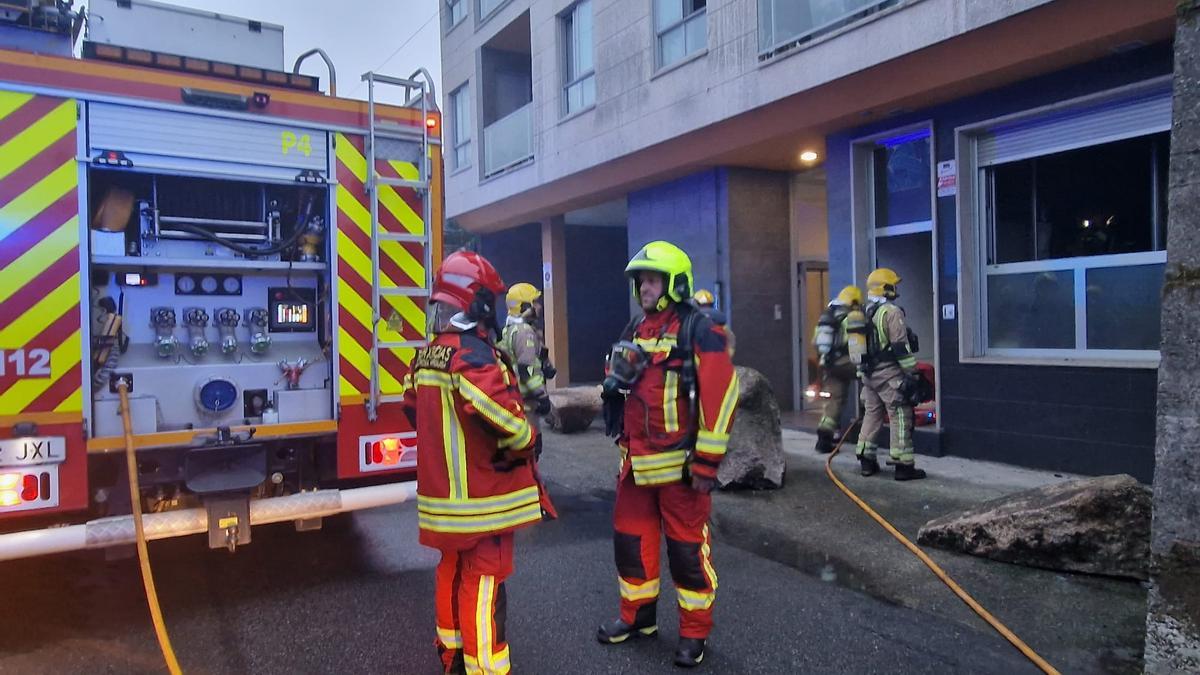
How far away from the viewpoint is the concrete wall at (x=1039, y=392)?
6.50 m

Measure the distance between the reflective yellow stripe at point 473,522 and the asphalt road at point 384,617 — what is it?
0.78 meters

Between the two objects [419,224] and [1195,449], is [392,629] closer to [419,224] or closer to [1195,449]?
[419,224]

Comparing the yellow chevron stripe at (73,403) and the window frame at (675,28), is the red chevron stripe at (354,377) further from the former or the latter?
the window frame at (675,28)

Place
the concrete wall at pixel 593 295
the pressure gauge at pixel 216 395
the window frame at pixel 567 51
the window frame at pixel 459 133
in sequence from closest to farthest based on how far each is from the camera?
the pressure gauge at pixel 216 395
the window frame at pixel 567 51
the concrete wall at pixel 593 295
the window frame at pixel 459 133

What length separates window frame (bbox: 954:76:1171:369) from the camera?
6.91 metres

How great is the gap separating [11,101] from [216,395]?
1659 mm

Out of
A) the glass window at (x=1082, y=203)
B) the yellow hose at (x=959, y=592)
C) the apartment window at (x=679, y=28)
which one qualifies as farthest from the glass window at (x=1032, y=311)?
the apartment window at (x=679, y=28)

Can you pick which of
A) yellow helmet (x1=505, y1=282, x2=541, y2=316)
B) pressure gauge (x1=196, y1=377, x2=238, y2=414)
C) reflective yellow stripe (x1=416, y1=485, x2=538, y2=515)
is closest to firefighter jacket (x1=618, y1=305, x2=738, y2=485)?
reflective yellow stripe (x1=416, y1=485, x2=538, y2=515)

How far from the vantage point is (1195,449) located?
286 cm

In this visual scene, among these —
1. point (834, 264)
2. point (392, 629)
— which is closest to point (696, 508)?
point (392, 629)

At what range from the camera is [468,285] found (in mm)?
3234

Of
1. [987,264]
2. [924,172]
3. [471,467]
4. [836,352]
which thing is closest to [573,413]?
[836,352]

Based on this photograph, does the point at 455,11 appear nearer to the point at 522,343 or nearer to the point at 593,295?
the point at 593,295

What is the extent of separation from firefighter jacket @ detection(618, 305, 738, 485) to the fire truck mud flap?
145cm
